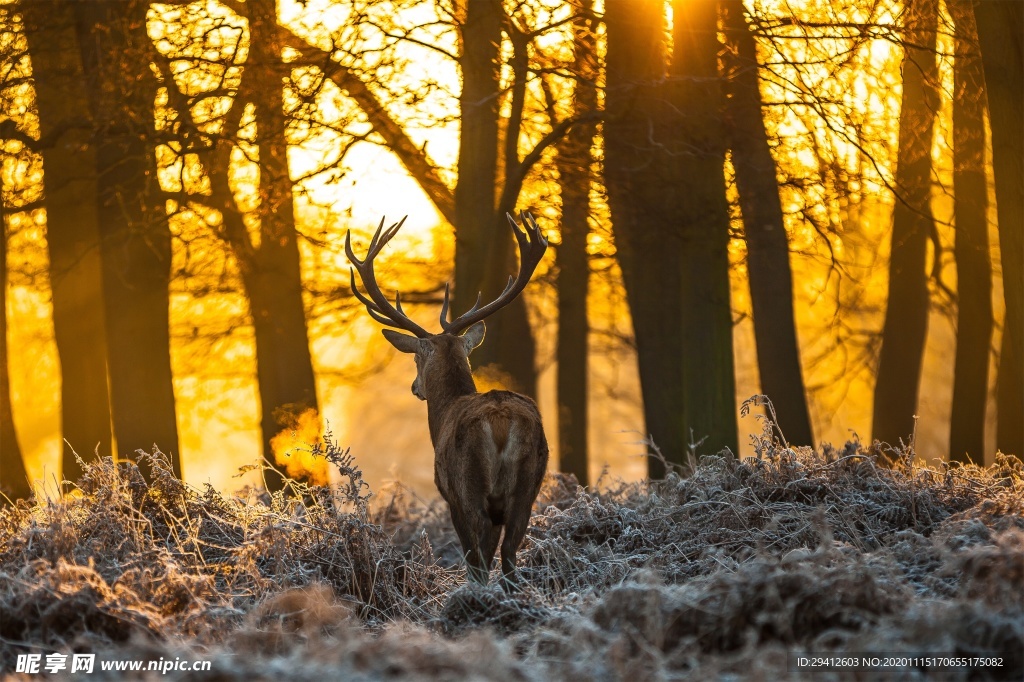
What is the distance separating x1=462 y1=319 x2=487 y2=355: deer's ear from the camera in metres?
8.76

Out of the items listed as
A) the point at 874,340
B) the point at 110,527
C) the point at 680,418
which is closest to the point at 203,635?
the point at 110,527

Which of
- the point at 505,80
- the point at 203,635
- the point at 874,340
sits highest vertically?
the point at 505,80

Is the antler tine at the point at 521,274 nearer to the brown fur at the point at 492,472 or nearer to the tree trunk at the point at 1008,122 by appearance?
the brown fur at the point at 492,472

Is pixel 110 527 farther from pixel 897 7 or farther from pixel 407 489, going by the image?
pixel 897 7

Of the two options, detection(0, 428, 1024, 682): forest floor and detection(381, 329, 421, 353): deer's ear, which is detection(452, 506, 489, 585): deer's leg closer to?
detection(0, 428, 1024, 682): forest floor

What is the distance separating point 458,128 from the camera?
40.3 feet

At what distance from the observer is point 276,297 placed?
11992 millimetres

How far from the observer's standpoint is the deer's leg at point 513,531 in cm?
695

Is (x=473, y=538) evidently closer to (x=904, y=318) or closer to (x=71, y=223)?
(x=71, y=223)

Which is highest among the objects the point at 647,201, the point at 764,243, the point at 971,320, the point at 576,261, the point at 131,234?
the point at 647,201

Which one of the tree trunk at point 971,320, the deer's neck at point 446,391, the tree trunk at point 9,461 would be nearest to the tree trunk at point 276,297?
the tree trunk at point 9,461

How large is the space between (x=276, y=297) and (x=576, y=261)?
3.88m

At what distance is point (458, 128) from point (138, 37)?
3.60m

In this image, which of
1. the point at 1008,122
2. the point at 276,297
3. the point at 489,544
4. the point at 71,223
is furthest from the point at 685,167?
the point at 71,223
